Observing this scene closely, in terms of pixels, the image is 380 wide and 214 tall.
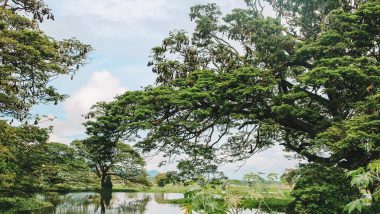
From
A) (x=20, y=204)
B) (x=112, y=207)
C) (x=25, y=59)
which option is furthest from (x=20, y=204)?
(x=25, y=59)

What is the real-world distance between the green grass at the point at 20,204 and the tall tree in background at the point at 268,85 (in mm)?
12561

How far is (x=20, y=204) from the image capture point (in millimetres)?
29719

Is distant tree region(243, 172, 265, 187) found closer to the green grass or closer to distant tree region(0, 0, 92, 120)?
distant tree region(0, 0, 92, 120)

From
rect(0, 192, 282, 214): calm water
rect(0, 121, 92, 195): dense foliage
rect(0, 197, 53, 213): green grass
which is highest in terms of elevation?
rect(0, 121, 92, 195): dense foliage

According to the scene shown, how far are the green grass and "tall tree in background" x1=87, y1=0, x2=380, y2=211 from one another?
41.2 feet

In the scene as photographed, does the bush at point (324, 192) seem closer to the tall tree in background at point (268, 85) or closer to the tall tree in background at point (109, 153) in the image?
the tall tree in background at point (268, 85)

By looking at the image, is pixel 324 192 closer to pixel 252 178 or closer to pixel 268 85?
pixel 268 85

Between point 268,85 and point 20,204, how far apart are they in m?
20.4

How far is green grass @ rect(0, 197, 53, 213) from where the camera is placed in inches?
1106

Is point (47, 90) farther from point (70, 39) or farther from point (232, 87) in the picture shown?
point (232, 87)

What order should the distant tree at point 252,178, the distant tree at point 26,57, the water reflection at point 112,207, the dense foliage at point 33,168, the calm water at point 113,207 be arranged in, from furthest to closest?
the water reflection at point 112,207
the calm water at point 113,207
the dense foliage at point 33,168
the distant tree at point 26,57
the distant tree at point 252,178

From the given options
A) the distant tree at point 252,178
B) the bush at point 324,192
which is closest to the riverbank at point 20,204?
the bush at point 324,192

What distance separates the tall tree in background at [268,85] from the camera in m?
17.1

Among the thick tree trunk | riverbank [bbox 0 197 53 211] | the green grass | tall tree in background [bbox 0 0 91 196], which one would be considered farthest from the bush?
the thick tree trunk
